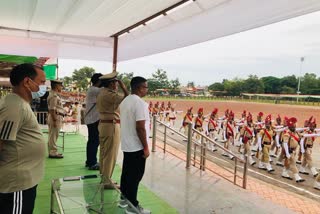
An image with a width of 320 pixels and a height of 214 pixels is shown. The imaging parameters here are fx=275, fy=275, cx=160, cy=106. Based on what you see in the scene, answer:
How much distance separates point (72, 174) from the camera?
366 cm

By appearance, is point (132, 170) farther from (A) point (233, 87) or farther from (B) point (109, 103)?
(A) point (233, 87)

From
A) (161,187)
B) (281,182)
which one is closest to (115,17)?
(161,187)

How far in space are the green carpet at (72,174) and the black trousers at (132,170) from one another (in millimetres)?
186

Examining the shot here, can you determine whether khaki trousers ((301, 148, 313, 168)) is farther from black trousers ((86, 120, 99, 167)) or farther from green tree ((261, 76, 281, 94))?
green tree ((261, 76, 281, 94))

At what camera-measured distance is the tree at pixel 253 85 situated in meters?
33.3

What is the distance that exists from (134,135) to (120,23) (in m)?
3.24

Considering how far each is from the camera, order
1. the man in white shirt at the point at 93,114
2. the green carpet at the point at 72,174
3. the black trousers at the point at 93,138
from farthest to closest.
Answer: the black trousers at the point at 93,138, the man in white shirt at the point at 93,114, the green carpet at the point at 72,174

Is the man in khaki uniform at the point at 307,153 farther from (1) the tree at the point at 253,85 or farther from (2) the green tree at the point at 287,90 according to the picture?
(1) the tree at the point at 253,85

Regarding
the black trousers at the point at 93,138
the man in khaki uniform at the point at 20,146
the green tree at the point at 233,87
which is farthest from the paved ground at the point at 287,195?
the green tree at the point at 233,87

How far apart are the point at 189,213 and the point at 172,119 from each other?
13170 millimetres

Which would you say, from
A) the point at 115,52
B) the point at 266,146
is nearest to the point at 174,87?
the point at 266,146

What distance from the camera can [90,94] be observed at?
3.58 m

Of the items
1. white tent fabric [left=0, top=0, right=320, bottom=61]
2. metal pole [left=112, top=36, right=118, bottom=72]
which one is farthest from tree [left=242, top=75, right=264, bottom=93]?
white tent fabric [left=0, top=0, right=320, bottom=61]

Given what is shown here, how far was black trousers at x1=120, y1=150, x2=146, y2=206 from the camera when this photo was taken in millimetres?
2385
